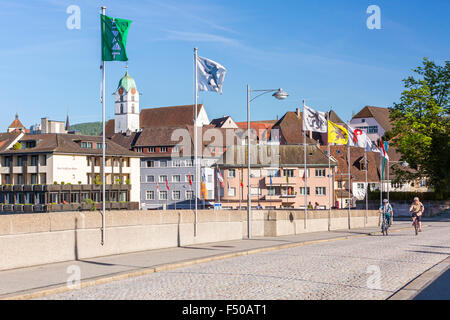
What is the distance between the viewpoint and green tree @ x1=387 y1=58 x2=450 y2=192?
65.4 m

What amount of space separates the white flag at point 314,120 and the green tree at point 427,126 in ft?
108

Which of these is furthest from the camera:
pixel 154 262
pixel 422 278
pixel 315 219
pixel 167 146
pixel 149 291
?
pixel 167 146

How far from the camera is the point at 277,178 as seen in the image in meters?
103

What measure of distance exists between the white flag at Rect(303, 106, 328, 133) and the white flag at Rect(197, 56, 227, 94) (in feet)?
34.1

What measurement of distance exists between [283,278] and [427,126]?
5675 cm

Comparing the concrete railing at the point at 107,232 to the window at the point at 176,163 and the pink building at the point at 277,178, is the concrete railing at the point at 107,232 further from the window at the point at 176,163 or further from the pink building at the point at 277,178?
the window at the point at 176,163

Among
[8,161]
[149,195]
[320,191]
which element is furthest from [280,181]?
[8,161]

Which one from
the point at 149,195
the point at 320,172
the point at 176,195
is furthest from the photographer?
the point at 149,195

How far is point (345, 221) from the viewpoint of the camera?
38750 millimetres

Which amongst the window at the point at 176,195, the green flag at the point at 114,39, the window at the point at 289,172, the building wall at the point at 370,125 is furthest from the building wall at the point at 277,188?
the green flag at the point at 114,39

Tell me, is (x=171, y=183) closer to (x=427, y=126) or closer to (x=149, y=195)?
(x=149, y=195)
